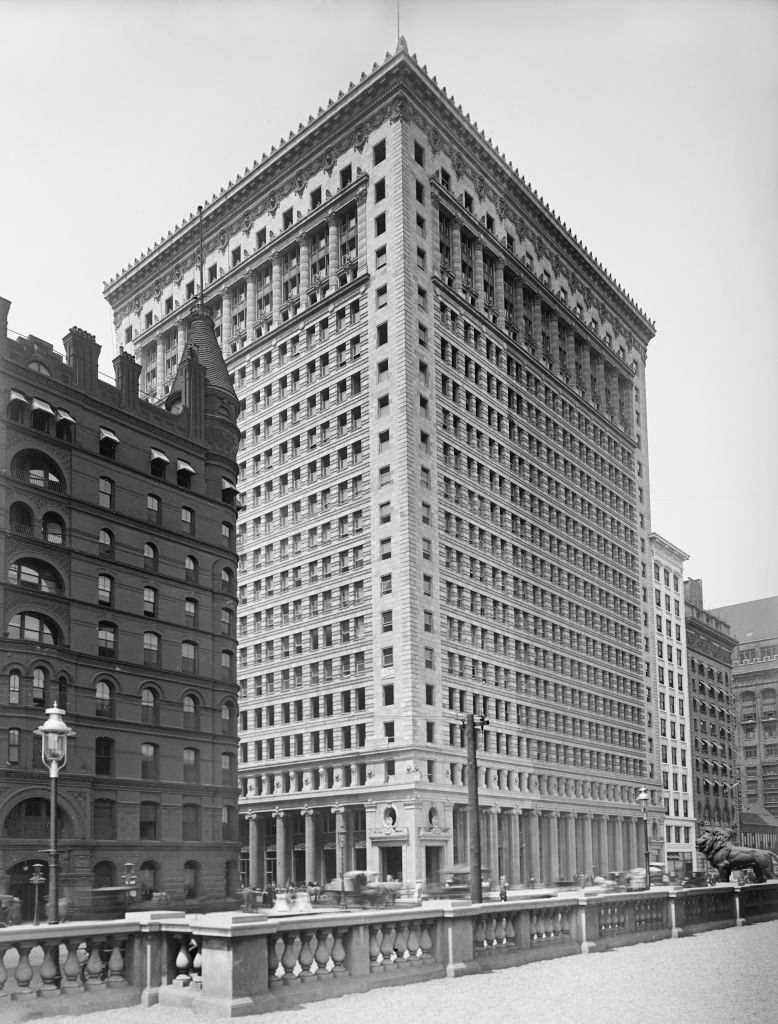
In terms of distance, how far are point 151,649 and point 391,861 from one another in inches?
1103

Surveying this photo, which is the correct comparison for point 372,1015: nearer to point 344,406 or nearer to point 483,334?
point 344,406

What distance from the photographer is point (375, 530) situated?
8119 centimetres

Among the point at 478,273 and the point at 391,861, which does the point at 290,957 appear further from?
the point at 478,273

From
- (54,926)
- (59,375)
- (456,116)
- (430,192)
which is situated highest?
(456,116)

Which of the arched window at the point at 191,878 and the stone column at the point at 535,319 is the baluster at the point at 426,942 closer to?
the arched window at the point at 191,878

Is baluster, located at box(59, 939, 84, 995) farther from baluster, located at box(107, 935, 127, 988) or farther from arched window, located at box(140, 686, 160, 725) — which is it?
arched window, located at box(140, 686, 160, 725)

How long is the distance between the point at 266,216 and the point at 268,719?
41.4m

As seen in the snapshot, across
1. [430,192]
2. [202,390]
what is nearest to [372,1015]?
[202,390]

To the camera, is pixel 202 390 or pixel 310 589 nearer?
pixel 202 390

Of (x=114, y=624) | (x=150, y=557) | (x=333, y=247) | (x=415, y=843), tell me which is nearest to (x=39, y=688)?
(x=114, y=624)

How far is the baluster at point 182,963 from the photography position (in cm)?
1642

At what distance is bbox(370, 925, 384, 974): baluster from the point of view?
59.8ft

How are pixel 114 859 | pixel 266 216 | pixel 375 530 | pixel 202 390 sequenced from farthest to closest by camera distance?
pixel 266 216
pixel 375 530
pixel 202 390
pixel 114 859

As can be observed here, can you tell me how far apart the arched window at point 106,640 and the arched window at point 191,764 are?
23.6ft
